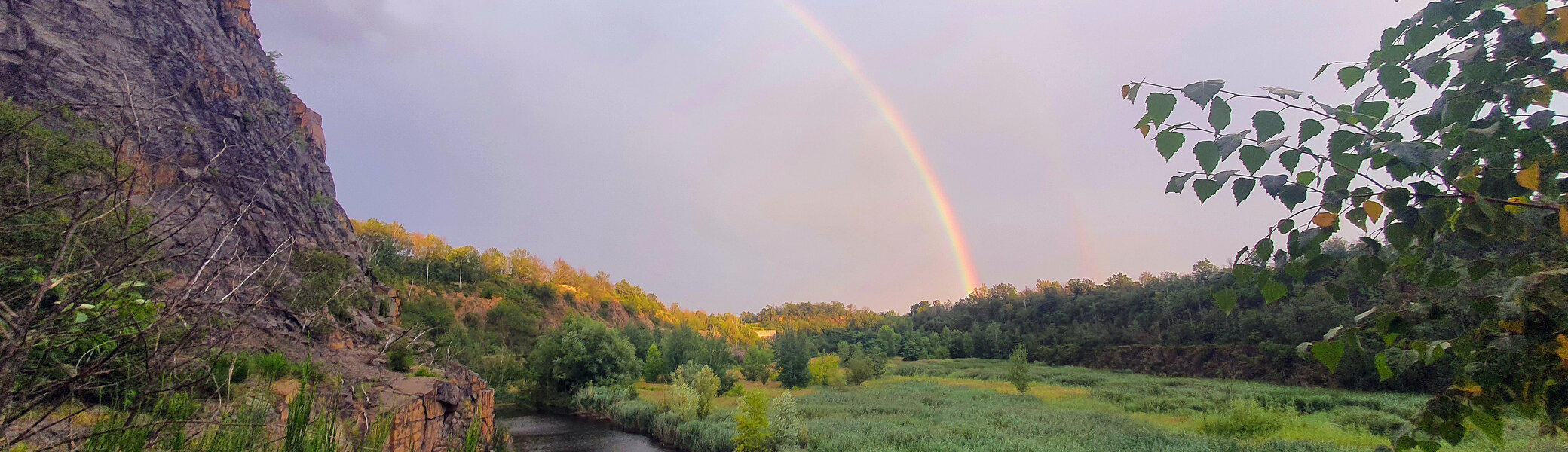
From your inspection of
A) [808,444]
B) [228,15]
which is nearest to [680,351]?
[808,444]

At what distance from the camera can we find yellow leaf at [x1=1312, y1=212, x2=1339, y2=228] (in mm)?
1435

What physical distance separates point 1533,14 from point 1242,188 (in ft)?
2.24

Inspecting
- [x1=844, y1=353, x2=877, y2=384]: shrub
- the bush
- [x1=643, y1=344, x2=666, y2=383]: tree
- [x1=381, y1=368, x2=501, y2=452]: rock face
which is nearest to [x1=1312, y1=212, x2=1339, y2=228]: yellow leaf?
[x1=381, y1=368, x2=501, y2=452]: rock face

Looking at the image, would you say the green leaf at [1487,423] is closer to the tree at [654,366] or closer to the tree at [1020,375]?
the tree at [1020,375]

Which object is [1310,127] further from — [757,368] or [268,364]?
[757,368]

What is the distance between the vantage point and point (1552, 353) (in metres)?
1.49

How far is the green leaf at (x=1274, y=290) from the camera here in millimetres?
1624

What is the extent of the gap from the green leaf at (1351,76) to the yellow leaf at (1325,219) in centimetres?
39

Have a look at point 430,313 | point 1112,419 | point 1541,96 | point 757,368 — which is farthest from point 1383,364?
point 430,313

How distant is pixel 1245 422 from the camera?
1689cm

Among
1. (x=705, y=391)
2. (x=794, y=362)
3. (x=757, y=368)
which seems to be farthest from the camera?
(x=757, y=368)

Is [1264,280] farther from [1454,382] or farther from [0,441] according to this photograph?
[0,441]

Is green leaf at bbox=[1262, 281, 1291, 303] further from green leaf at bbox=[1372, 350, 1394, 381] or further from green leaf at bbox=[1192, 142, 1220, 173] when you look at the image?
green leaf at bbox=[1192, 142, 1220, 173]

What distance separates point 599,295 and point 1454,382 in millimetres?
92055
